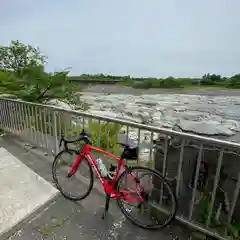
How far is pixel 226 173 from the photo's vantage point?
128cm

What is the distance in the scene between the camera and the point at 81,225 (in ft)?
5.01

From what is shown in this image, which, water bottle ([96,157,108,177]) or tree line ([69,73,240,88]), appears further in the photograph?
tree line ([69,73,240,88])

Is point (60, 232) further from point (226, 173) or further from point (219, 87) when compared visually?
point (219, 87)

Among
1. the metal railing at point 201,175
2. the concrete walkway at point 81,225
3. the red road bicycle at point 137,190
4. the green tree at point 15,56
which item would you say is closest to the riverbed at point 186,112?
the metal railing at point 201,175

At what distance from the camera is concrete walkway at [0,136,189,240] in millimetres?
1426

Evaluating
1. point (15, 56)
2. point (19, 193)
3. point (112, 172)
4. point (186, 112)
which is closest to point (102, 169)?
point (112, 172)

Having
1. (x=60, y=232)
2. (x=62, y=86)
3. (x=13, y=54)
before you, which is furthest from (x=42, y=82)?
(x=13, y=54)

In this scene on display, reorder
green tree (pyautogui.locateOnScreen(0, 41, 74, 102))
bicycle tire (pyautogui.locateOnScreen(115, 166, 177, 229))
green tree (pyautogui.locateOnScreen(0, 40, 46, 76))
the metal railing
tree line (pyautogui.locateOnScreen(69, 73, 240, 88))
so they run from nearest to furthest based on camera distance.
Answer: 1. the metal railing
2. bicycle tire (pyautogui.locateOnScreen(115, 166, 177, 229))
3. green tree (pyautogui.locateOnScreen(0, 41, 74, 102))
4. green tree (pyautogui.locateOnScreen(0, 40, 46, 76))
5. tree line (pyautogui.locateOnScreen(69, 73, 240, 88))

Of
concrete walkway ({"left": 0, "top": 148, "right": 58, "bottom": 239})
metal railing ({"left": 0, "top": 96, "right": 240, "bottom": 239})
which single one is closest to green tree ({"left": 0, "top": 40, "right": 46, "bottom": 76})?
concrete walkway ({"left": 0, "top": 148, "right": 58, "bottom": 239})

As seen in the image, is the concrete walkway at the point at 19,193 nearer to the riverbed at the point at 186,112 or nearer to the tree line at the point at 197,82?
the riverbed at the point at 186,112

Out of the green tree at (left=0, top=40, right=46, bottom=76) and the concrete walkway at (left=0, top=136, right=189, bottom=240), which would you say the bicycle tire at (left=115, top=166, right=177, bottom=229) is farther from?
→ the green tree at (left=0, top=40, right=46, bottom=76)

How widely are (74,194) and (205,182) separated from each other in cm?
136

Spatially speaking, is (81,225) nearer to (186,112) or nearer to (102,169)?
(102,169)

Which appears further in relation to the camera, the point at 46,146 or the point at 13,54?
the point at 13,54
